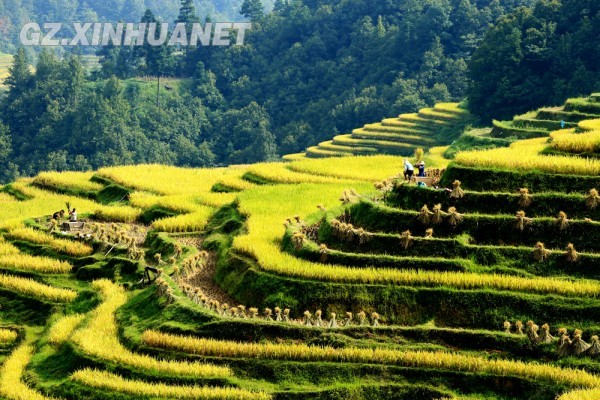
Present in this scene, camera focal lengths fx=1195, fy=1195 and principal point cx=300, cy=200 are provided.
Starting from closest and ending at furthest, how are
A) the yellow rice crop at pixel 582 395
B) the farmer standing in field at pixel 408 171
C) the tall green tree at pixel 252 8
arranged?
the yellow rice crop at pixel 582 395 < the farmer standing in field at pixel 408 171 < the tall green tree at pixel 252 8

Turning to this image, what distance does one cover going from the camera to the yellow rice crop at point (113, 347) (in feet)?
65.4

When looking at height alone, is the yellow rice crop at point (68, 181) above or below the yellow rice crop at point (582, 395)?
below

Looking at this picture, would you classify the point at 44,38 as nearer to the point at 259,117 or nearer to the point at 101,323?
the point at 259,117

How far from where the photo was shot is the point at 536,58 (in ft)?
211

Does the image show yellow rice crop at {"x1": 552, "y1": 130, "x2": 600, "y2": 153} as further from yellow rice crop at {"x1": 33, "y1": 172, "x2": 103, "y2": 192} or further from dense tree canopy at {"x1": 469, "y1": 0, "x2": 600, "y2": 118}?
dense tree canopy at {"x1": 469, "y1": 0, "x2": 600, "y2": 118}

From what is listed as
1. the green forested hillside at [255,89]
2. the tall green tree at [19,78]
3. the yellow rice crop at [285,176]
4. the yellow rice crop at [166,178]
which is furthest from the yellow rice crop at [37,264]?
the tall green tree at [19,78]

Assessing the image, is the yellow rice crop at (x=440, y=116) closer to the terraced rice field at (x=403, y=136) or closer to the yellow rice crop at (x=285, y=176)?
the terraced rice field at (x=403, y=136)

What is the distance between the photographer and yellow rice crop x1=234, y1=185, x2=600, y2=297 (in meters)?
20.8

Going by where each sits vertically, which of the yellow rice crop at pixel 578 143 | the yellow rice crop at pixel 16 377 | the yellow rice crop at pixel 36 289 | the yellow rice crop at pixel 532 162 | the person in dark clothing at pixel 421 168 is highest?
the yellow rice crop at pixel 578 143

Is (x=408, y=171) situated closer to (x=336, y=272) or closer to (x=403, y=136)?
(x=336, y=272)

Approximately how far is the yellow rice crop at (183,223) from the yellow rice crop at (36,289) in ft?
12.1

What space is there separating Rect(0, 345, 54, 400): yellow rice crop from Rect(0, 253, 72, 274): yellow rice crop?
4559 mm

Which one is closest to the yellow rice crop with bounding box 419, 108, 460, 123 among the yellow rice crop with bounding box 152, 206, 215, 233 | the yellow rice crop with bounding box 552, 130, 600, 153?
the yellow rice crop with bounding box 152, 206, 215, 233

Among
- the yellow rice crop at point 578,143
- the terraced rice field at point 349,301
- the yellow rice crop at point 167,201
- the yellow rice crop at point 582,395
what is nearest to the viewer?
the yellow rice crop at point 582,395
